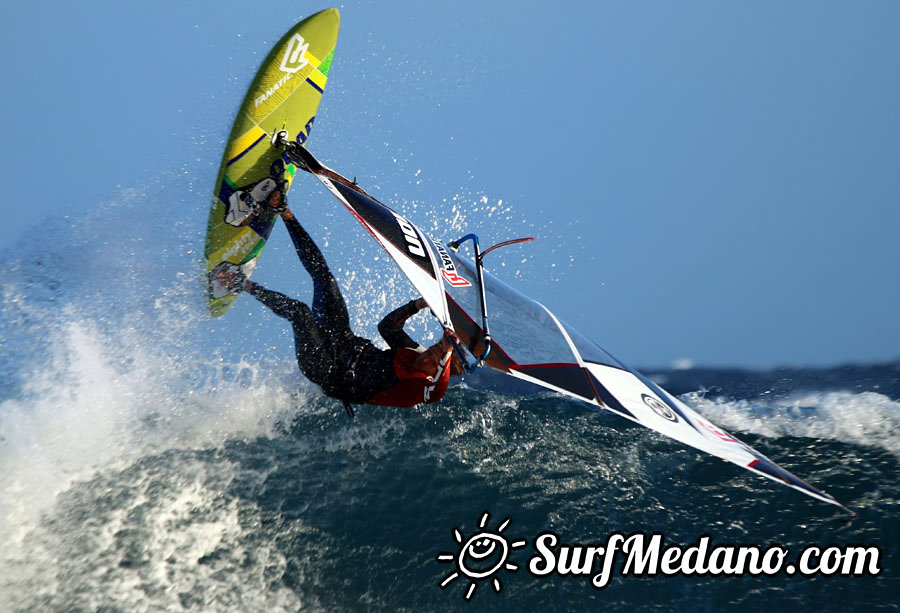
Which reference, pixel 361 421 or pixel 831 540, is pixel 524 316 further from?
pixel 831 540

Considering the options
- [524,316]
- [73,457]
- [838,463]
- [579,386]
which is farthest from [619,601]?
[73,457]

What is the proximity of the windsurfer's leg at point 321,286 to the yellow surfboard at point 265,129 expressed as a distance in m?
0.68

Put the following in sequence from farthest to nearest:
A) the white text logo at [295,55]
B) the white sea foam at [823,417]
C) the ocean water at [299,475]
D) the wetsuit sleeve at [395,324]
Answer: the white sea foam at [823,417], the white text logo at [295,55], the wetsuit sleeve at [395,324], the ocean water at [299,475]

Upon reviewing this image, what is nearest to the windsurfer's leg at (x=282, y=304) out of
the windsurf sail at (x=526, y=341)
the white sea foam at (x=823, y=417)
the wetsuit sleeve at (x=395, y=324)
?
the wetsuit sleeve at (x=395, y=324)

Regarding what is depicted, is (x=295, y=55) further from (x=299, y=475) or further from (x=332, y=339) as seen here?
(x=299, y=475)

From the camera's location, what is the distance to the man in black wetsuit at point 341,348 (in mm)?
4059

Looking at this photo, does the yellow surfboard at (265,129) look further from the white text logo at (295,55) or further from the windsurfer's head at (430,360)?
the windsurfer's head at (430,360)

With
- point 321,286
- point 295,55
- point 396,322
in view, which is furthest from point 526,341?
point 295,55

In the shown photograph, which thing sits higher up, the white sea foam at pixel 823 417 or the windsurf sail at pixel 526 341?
the white sea foam at pixel 823 417

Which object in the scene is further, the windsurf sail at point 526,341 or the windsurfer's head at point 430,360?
the windsurfer's head at point 430,360

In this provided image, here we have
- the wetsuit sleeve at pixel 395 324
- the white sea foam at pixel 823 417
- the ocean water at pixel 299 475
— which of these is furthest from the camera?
the white sea foam at pixel 823 417

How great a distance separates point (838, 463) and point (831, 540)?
30.9 inches

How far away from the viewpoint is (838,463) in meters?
A: 4.62

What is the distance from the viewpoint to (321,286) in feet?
14.1
